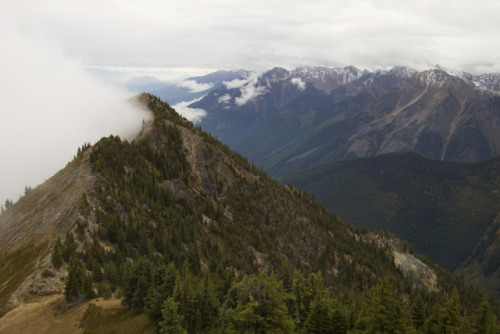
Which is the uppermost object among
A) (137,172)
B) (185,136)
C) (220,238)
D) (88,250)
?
(185,136)

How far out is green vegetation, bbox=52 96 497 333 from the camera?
48.1 meters

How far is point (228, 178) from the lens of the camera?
185 metres

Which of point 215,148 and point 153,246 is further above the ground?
point 215,148

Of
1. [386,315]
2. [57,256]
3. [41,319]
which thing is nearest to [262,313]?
[386,315]

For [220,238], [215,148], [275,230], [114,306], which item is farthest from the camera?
[215,148]

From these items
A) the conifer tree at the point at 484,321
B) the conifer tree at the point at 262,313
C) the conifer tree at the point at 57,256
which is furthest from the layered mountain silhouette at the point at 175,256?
the conifer tree at the point at 484,321

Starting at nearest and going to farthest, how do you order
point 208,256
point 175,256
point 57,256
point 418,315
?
point 418,315 < point 57,256 < point 175,256 < point 208,256

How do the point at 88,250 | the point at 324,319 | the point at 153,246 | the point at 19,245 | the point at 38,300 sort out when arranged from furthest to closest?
the point at 153,246 < the point at 19,245 < the point at 88,250 < the point at 38,300 < the point at 324,319

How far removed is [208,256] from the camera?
126 m

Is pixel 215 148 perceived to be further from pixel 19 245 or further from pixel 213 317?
pixel 213 317

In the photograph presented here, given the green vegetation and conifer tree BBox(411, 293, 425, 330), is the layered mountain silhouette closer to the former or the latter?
conifer tree BBox(411, 293, 425, 330)

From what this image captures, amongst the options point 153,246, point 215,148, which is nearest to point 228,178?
point 215,148

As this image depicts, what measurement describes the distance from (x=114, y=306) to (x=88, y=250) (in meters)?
30.3

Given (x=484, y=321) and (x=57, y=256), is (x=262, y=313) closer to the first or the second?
(x=484, y=321)
